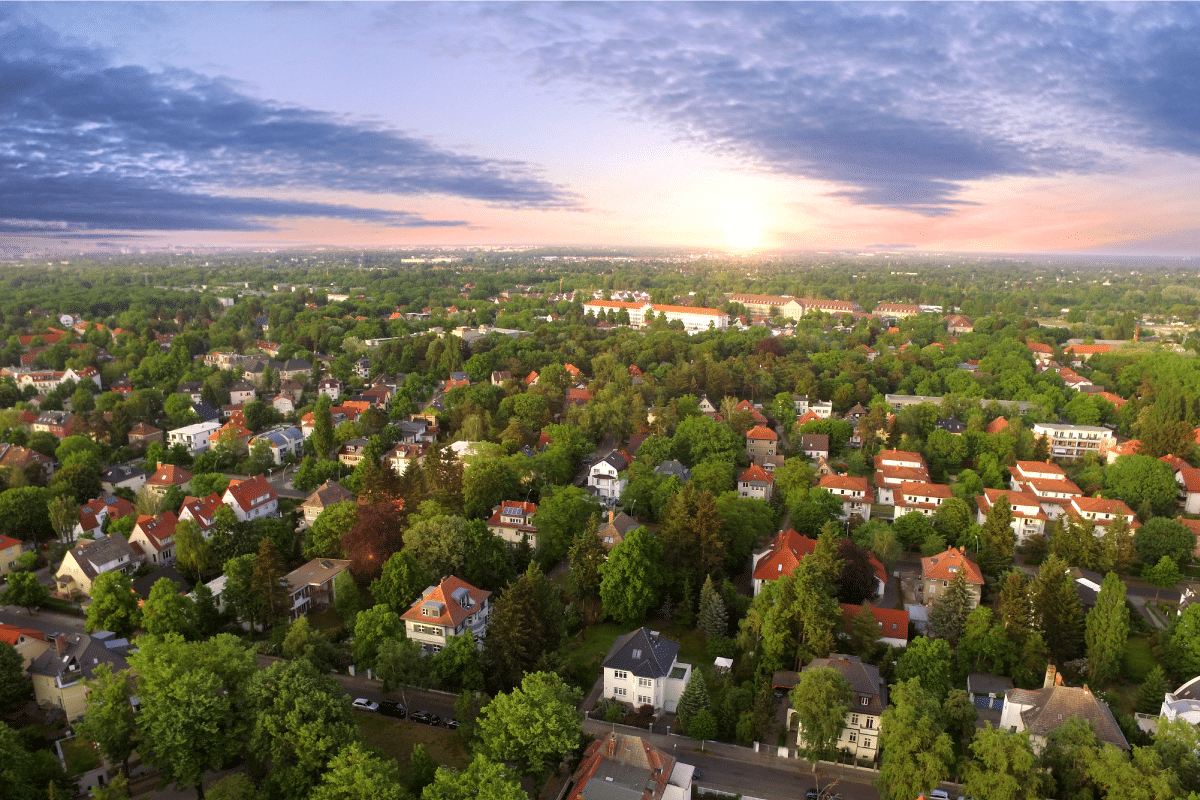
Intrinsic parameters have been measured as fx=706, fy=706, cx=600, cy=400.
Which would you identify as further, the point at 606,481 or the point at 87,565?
the point at 606,481

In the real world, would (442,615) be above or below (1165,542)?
below

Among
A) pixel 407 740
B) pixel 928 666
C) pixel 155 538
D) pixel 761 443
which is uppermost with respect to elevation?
pixel 761 443

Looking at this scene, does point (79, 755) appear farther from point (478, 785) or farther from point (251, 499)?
point (251, 499)

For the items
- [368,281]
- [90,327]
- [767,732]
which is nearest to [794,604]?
[767,732]

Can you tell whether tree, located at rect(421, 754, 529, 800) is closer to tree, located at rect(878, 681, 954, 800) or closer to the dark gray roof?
the dark gray roof

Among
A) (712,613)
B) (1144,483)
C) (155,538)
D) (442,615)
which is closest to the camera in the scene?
(442,615)

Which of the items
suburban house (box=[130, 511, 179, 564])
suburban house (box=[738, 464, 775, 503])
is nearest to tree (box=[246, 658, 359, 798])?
suburban house (box=[130, 511, 179, 564])

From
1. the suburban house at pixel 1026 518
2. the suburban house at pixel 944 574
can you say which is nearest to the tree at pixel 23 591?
the suburban house at pixel 944 574

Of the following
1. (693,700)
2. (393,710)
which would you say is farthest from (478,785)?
(693,700)
